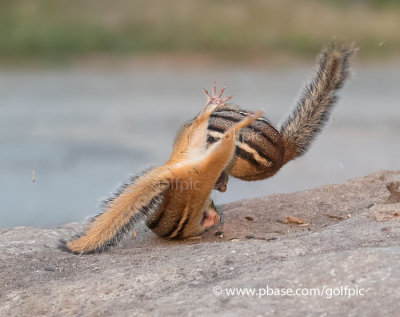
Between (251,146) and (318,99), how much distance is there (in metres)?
1.08

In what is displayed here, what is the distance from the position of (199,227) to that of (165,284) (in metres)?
1.23

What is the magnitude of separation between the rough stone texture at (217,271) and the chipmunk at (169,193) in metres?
0.15

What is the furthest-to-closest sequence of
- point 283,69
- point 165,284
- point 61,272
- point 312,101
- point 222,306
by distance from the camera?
Result: point 283,69 → point 312,101 → point 61,272 → point 165,284 → point 222,306

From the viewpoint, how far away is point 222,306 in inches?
145

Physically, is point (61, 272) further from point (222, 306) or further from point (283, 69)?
point (283, 69)

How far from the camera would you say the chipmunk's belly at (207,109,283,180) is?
5.68m

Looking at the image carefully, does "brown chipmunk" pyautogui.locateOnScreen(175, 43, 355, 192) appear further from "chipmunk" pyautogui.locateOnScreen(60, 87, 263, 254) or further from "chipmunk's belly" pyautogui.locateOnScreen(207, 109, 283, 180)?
"chipmunk" pyautogui.locateOnScreen(60, 87, 263, 254)

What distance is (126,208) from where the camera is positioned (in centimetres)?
502

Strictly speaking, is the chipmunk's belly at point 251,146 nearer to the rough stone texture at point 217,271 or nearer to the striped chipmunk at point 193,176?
the striped chipmunk at point 193,176

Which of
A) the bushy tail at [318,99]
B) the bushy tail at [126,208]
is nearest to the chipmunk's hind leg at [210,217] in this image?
the bushy tail at [126,208]

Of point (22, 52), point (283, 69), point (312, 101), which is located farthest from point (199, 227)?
point (22, 52)

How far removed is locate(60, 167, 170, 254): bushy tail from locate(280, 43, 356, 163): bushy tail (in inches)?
62.7

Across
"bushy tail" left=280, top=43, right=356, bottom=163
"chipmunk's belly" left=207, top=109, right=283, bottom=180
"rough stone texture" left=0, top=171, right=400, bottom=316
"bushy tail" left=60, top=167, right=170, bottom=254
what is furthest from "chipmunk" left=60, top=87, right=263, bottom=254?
"bushy tail" left=280, top=43, right=356, bottom=163

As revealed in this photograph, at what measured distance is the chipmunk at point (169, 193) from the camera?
195 inches
